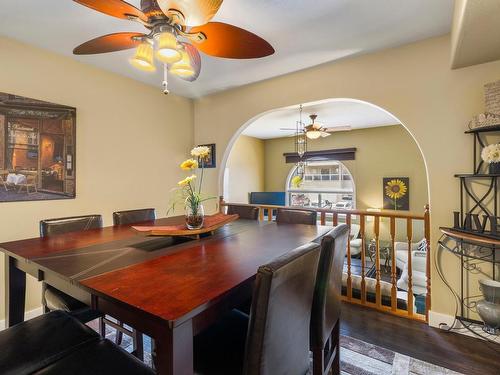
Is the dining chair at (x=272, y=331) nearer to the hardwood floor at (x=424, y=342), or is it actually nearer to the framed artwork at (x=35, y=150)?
the hardwood floor at (x=424, y=342)

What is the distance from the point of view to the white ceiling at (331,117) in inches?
164

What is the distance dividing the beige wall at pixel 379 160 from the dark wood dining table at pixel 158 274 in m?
4.53

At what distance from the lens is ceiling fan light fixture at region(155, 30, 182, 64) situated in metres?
1.34

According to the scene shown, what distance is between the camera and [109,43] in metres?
1.56

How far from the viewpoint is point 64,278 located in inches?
40.9

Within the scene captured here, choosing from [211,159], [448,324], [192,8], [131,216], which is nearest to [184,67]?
[192,8]

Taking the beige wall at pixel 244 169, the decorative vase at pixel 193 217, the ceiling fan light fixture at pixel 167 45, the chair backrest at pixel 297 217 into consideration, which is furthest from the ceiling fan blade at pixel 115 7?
the beige wall at pixel 244 169

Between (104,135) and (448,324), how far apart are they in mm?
3758

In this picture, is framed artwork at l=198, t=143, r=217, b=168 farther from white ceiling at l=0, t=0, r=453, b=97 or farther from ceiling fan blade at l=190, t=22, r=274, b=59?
ceiling fan blade at l=190, t=22, r=274, b=59

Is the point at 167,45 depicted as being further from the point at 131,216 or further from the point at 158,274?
the point at 131,216

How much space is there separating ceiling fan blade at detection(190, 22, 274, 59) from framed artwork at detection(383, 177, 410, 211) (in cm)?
511

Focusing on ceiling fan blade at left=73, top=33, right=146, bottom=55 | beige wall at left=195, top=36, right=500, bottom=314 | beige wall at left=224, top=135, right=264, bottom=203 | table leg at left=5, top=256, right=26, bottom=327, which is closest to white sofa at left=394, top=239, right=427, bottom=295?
beige wall at left=195, top=36, right=500, bottom=314

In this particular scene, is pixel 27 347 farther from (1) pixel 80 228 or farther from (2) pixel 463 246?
(2) pixel 463 246

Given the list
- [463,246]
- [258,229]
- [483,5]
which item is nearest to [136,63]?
[258,229]
